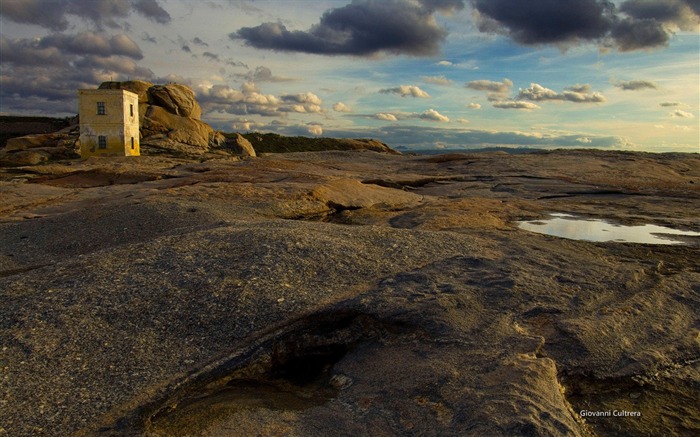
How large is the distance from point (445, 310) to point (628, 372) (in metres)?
1.87

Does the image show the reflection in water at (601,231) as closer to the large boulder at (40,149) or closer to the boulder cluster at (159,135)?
the boulder cluster at (159,135)

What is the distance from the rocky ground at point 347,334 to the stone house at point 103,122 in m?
22.7

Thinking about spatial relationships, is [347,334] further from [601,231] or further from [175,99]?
[175,99]

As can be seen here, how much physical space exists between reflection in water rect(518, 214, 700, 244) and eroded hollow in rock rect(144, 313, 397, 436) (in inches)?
245

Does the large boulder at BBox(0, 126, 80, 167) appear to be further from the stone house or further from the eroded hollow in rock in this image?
the eroded hollow in rock

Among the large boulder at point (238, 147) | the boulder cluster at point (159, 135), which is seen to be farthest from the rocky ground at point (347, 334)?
the large boulder at point (238, 147)

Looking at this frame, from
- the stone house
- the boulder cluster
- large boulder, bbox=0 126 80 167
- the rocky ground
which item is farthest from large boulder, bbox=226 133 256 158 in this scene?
the rocky ground

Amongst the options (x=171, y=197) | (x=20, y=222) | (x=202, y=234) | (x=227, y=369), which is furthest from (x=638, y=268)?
(x=20, y=222)

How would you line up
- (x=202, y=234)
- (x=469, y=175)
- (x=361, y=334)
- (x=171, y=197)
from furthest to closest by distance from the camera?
(x=469, y=175) → (x=171, y=197) → (x=202, y=234) → (x=361, y=334)

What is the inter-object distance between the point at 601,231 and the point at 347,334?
7.55m

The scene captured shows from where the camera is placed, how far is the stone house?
1214 inches

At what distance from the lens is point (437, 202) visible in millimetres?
14633

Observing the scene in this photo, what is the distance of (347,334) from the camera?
5531mm

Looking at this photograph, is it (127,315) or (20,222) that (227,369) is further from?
(20,222)
